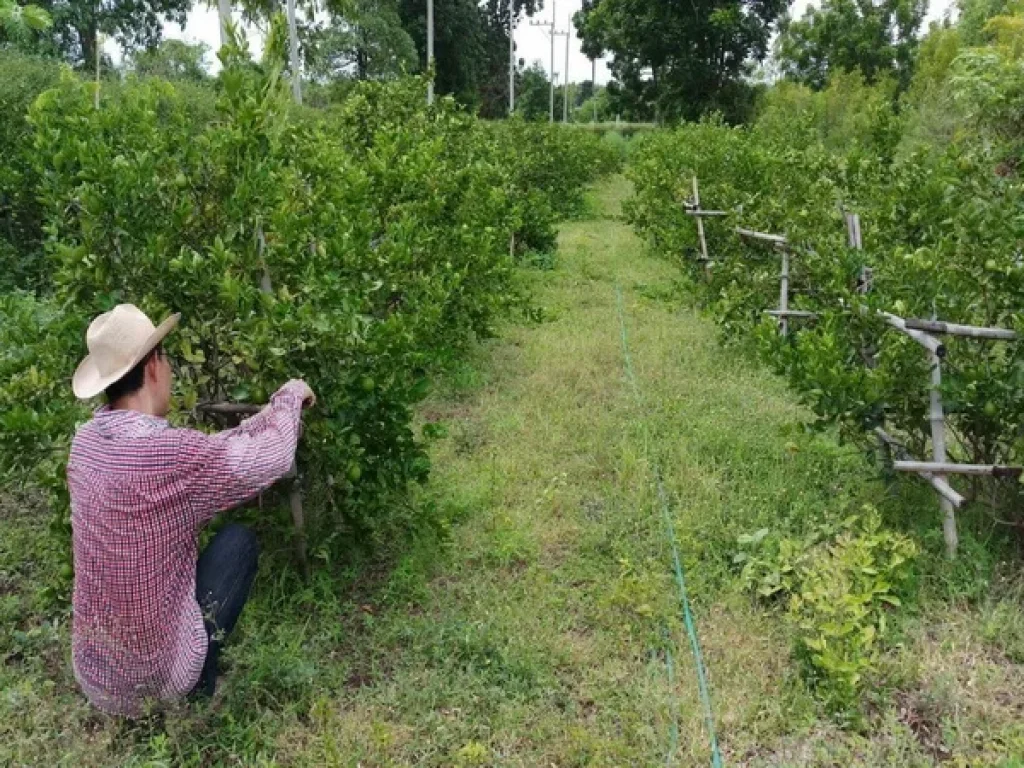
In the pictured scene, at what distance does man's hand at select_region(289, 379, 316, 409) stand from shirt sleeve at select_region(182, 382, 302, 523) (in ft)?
0.53

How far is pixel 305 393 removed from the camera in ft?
9.58

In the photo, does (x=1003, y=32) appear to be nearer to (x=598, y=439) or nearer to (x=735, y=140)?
(x=735, y=140)

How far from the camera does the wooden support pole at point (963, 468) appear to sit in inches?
137

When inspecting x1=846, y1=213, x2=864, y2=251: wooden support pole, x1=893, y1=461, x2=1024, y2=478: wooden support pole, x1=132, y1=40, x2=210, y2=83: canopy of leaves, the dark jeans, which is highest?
x1=132, y1=40, x2=210, y2=83: canopy of leaves

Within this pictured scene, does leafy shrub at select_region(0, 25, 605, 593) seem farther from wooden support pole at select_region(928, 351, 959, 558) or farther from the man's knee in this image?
wooden support pole at select_region(928, 351, 959, 558)

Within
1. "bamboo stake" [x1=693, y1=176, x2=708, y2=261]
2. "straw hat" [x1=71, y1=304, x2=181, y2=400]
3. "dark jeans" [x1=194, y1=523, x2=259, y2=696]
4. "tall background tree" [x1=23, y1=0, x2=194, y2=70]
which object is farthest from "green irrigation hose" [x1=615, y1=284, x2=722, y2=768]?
"tall background tree" [x1=23, y1=0, x2=194, y2=70]

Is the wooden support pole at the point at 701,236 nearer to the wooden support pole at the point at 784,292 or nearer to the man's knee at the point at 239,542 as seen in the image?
the wooden support pole at the point at 784,292

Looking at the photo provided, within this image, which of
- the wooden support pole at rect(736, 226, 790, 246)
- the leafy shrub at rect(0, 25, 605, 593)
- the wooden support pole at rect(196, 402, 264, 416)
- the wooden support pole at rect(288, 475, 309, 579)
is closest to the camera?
the leafy shrub at rect(0, 25, 605, 593)

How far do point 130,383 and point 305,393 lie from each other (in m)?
0.57

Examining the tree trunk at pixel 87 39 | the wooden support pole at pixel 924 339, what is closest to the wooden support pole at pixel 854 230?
the wooden support pole at pixel 924 339

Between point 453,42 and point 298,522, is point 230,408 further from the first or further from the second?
point 453,42

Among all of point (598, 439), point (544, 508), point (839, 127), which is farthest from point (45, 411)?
point (839, 127)

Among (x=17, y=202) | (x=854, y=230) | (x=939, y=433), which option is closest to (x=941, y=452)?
(x=939, y=433)

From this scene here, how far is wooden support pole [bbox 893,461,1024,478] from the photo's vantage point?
3480 millimetres
